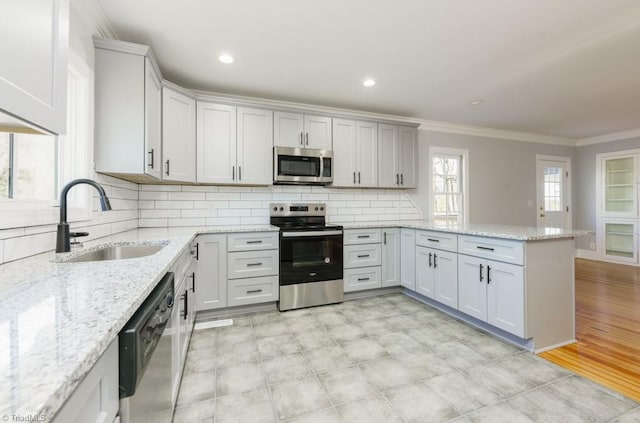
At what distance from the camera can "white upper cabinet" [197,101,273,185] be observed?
3.04 meters

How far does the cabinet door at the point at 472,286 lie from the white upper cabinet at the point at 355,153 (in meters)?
1.55

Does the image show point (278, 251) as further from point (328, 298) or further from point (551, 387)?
point (551, 387)

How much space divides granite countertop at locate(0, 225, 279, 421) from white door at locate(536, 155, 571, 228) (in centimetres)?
646

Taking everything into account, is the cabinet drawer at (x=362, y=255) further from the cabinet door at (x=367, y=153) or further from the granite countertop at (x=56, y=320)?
the granite countertop at (x=56, y=320)

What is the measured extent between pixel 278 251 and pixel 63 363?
2629 mm

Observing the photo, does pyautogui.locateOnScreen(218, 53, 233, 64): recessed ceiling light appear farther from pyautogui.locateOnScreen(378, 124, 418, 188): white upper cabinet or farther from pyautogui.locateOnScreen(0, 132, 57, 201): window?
pyautogui.locateOnScreen(378, 124, 418, 188): white upper cabinet

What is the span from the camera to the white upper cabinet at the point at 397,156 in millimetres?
3875

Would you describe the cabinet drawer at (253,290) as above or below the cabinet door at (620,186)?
below

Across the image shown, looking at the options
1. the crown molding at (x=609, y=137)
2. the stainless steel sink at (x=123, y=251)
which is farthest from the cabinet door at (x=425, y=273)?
the crown molding at (x=609, y=137)

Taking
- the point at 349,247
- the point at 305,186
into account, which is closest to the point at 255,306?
the point at 349,247

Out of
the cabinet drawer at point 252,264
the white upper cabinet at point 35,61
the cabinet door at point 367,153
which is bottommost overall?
the cabinet drawer at point 252,264

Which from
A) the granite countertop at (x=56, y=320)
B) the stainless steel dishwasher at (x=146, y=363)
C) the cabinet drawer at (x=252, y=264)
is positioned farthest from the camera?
the cabinet drawer at (x=252, y=264)

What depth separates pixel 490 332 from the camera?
2553 mm

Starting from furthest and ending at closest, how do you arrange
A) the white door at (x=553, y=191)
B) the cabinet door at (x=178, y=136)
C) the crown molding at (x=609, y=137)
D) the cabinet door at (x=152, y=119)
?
the white door at (x=553, y=191)
the crown molding at (x=609, y=137)
the cabinet door at (x=178, y=136)
the cabinet door at (x=152, y=119)
